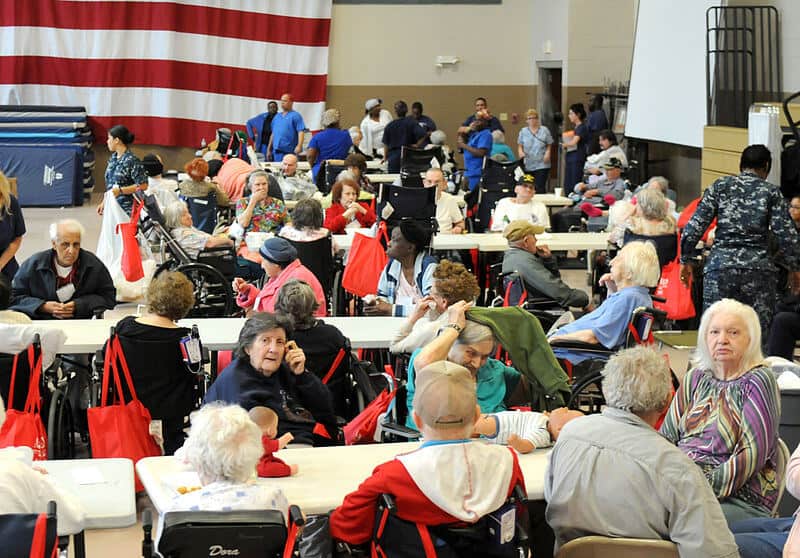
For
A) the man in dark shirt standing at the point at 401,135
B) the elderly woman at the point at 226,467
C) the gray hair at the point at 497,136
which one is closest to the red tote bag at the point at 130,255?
the elderly woman at the point at 226,467

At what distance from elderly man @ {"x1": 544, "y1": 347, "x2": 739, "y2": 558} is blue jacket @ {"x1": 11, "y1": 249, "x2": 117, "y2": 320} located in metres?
3.38

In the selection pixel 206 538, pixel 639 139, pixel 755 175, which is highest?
pixel 639 139

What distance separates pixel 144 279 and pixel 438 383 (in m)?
5.15

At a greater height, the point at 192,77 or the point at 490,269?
the point at 192,77

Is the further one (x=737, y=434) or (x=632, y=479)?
(x=737, y=434)

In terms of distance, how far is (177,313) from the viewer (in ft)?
14.8

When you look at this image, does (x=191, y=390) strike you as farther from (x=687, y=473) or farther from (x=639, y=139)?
(x=639, y=139)

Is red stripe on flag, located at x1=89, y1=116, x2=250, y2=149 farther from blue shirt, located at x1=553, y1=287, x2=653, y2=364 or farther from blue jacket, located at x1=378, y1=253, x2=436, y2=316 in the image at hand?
blue shirt, located at x1=553, y1=287, x2=653, y2=364

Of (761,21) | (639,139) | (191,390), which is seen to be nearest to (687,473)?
(191,390)

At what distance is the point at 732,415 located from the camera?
3381mm

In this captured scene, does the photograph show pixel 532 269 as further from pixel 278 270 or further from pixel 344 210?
pixel 344 210

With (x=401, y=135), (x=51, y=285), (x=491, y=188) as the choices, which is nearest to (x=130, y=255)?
(x=51, y=285)

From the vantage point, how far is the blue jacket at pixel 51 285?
5691 mm

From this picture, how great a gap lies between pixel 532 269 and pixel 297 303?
7.23ft
